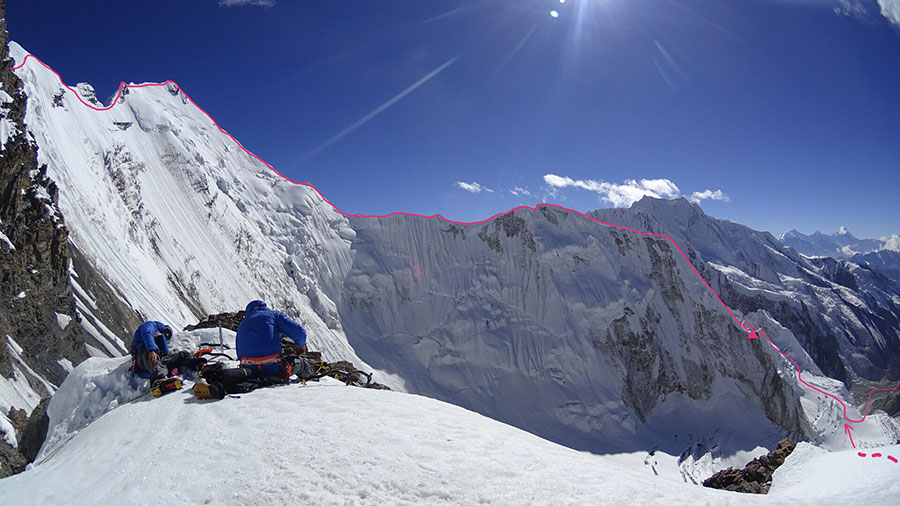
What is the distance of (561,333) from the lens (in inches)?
1887

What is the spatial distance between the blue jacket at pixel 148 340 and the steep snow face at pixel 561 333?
3391cm

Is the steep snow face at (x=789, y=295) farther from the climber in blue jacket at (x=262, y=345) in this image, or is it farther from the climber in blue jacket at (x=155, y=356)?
the climber in blue jacket at (x=155, y=356)

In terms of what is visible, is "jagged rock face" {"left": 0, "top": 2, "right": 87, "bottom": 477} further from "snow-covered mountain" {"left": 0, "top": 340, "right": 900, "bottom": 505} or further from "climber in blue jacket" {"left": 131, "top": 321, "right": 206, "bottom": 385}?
"snow-covered mountain" {"left": 0, "top": 340, "right": 900, "bottom": 505}

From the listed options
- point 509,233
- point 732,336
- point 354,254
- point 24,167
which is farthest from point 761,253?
point 24,167

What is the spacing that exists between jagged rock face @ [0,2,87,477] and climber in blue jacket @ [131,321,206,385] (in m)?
4.45

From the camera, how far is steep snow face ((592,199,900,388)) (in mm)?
121000

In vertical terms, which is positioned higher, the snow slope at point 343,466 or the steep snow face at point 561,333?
the steep snow face at point 561,333

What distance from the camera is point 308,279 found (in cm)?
4303

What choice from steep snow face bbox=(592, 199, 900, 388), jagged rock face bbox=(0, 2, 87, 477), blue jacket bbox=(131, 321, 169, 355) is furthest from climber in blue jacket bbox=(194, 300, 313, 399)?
steep snow face bbox=(592, 199, 900, 388)

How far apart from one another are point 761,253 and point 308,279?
194 metres

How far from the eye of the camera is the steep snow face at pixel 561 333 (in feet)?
144

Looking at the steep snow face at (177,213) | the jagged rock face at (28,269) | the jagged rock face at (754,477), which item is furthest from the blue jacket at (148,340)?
the jagged rock face at (754,477)

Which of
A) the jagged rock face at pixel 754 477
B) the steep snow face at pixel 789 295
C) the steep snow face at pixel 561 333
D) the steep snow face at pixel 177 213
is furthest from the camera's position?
the steep snow face at pixel 789 295

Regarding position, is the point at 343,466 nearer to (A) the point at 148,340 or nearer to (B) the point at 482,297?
(A) the point at 148,340
